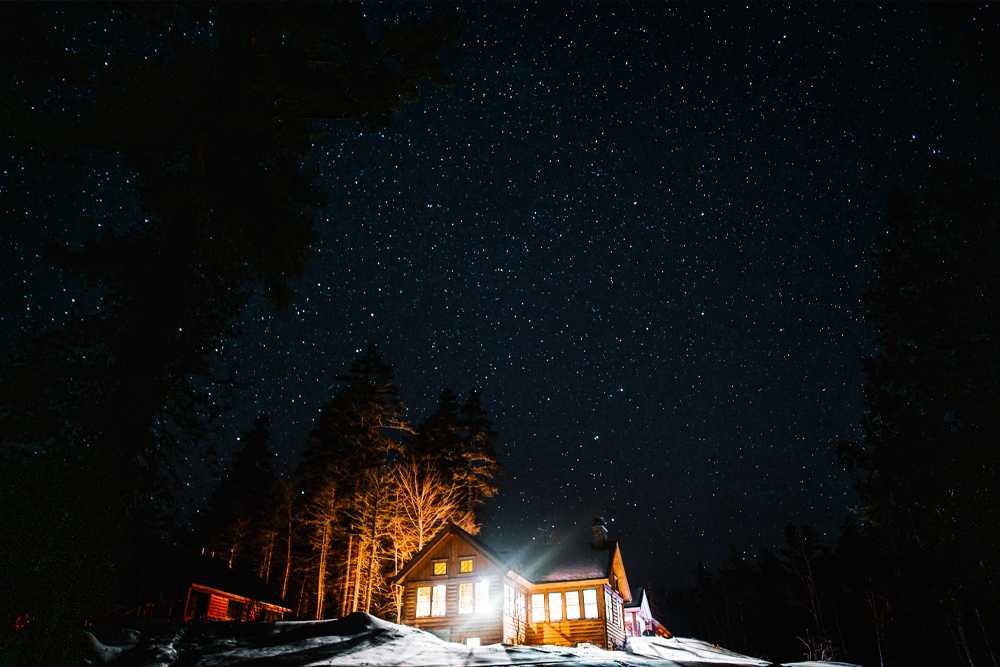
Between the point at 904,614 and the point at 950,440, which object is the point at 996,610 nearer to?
the point at 904,614

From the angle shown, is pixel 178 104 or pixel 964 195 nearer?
pixel 178 104

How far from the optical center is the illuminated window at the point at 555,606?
1032 inches

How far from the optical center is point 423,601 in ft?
78.6

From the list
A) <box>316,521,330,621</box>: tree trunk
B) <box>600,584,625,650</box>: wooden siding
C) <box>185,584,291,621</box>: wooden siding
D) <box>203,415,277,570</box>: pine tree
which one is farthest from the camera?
<box>203,415,277,570</box>: pine tree

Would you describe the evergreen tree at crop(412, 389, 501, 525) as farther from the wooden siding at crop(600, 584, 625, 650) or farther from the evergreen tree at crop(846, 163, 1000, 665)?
the evergreen tree at crop(846, 163, 1000, 665)

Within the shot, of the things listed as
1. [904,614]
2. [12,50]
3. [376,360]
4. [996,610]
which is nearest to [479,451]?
[376,360]

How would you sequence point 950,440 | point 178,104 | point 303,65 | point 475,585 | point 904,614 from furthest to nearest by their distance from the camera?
point 475,585
point 904,614
point 950,440
point 303,65
point 178,104

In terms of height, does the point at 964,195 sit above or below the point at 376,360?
below

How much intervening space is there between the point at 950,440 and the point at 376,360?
27.4 m

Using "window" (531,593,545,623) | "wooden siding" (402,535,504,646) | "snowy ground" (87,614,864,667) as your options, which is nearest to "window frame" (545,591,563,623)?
"window" (531,593,545,623)

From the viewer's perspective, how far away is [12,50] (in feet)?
25.3

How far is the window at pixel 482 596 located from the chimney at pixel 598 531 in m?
9.64

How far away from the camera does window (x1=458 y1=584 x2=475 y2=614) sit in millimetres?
23266

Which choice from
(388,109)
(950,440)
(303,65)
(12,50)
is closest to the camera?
(12,50)
